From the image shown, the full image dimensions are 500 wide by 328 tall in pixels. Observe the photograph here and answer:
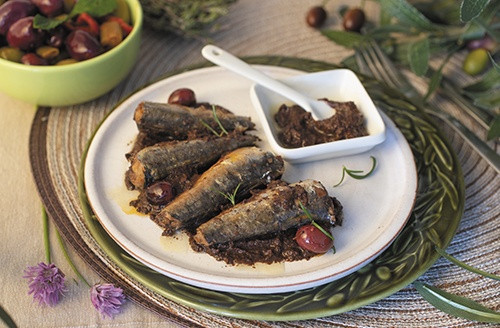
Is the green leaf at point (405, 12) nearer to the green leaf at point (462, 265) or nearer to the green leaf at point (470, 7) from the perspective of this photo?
the green leaf at point (470, 7)

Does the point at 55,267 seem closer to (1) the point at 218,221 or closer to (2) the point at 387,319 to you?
(1) the point at 218,221

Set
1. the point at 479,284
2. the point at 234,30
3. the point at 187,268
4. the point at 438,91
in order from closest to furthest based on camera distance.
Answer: the point at 187,268 → the point at 479,284 → the point at 438,91 → the point at 234,30

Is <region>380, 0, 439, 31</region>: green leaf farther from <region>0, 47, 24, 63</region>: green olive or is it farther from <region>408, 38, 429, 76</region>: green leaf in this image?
<region>0, 47, 24, 63</region>: green olive

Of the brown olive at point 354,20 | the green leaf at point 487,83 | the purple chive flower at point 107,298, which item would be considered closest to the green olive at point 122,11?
the brown olive at point 354,20

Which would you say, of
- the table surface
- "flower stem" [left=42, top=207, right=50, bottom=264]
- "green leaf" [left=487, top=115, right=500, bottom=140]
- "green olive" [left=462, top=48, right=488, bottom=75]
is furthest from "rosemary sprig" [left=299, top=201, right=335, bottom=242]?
"green olive" [left=462, top=48, right=488, bottom=75]

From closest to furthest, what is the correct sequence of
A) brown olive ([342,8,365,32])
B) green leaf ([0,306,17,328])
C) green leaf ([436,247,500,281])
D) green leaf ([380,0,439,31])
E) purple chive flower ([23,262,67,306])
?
1. green leaf ([0,306,17,328])
2. purple chive flower ([23,262,67,306])
3. green leaf ([436,247,500,281])
4. green leaf ([380,0,439,31])
5. brown olive ([342,8,365,32])

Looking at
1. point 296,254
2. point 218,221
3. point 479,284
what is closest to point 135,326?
point 218,221

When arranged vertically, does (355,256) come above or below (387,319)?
above
